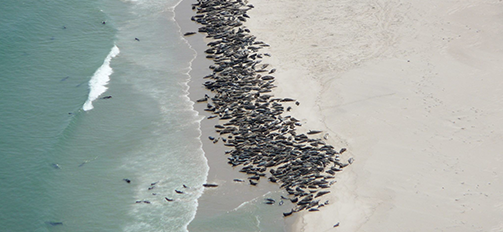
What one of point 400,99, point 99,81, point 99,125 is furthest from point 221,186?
point 99,81

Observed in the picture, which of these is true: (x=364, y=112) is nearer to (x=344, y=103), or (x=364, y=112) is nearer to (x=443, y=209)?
(x=344, y=103)

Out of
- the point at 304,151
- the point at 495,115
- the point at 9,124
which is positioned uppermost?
the point at 495,115

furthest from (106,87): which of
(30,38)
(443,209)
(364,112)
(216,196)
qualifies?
(443,209)

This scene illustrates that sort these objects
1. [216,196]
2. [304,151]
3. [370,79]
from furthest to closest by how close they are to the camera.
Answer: [370,79] → [304,151] → [216,196]

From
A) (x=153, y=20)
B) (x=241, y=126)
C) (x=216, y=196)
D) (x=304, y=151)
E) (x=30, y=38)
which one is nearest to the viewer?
(x=216, y=196)

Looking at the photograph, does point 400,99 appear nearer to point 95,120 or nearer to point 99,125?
point 99,125

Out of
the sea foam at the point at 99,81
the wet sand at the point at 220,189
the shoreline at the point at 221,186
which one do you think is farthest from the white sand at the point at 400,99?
the sea foam at the point at 99,81

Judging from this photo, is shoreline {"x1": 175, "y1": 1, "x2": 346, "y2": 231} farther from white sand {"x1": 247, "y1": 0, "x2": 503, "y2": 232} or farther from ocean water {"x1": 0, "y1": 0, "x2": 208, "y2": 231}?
white sand {"x1": 247, "y1": 0, "x2": 503, "y2": 232}

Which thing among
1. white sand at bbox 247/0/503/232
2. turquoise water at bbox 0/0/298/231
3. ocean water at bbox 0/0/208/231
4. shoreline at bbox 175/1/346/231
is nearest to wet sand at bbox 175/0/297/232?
shoreline at bbox 175/1/346/231
